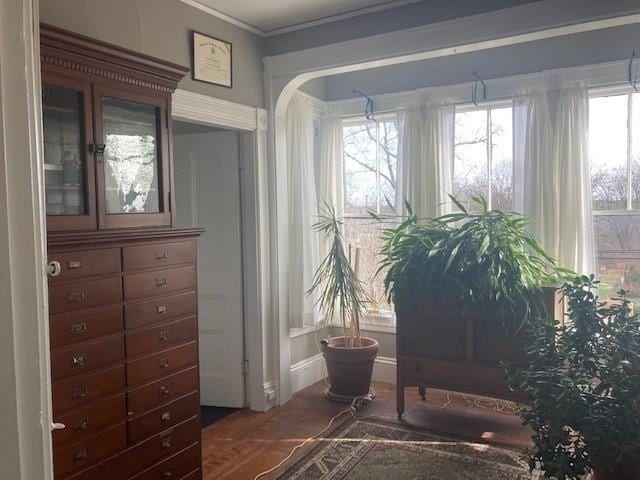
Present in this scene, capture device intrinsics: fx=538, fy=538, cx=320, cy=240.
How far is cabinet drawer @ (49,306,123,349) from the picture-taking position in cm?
196

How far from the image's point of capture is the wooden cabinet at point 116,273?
2033mm

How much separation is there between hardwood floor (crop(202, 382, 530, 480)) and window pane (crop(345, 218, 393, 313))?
731 mm

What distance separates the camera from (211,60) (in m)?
Result: 3.35

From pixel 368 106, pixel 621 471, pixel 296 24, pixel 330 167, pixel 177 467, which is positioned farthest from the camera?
pixel 330 167

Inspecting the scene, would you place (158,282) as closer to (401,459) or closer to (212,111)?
(212,111)

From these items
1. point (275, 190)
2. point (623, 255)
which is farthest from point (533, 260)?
point (275, 190)

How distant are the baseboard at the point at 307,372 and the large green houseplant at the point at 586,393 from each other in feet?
8.47

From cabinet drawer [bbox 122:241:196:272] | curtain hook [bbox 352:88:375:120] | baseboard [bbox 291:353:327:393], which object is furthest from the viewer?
curtain hook [bbox 352:88:375:120]

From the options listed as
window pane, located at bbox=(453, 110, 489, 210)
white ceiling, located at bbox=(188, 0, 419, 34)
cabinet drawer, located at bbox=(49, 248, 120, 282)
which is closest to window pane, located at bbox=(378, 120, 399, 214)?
window pane, located at bbox=(453, 110, 489, 210)

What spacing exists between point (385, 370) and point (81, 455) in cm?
278

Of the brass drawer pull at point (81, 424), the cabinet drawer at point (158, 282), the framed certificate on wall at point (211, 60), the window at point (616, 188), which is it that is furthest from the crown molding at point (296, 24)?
the brass drawer pull at point (81, 424)

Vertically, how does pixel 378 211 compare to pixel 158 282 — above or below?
above

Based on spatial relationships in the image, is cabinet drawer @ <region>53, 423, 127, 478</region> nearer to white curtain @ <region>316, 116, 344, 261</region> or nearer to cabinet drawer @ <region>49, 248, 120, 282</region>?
cabinet drawer @ <region>49, 248, 120, 282</region>

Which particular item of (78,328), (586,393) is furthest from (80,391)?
(586,393)
